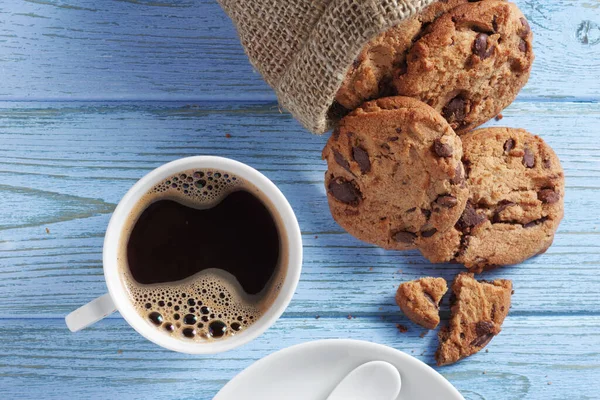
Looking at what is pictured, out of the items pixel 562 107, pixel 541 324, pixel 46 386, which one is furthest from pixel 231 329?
pixel 562 107

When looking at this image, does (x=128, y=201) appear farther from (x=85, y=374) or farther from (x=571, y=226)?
(x=571, y=226)

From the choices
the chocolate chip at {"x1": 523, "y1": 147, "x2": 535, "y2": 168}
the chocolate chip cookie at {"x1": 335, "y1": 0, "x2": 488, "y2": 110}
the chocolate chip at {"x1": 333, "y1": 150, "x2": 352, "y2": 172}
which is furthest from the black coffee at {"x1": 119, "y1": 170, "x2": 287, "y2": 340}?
the chocolate chip at {"x1": 523, "y1": 147, "x2": 535, "y2": 168}

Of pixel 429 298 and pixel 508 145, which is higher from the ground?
pixel 508 145

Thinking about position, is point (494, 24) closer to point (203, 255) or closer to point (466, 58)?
point (466, 58)

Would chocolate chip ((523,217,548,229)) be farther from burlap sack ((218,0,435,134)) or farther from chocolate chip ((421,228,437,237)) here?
burlap sack ((218,0,435,134))

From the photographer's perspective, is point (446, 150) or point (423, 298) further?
point (423, 298)

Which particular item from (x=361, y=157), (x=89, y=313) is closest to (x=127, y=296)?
(x=89, y=313)
